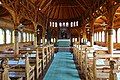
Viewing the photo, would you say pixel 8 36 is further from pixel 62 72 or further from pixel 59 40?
pixel 59 40

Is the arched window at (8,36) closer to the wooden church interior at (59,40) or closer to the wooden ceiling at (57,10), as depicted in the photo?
the wooden church interior at (59,40)

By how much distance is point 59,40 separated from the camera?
33969 millimetres

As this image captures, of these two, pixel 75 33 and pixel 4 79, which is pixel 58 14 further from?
pixel 4 79

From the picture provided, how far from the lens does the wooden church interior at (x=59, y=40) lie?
7345 millimetres

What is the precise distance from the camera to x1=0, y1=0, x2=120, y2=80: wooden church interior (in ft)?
24.1

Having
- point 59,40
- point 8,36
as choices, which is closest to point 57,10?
point 59,40

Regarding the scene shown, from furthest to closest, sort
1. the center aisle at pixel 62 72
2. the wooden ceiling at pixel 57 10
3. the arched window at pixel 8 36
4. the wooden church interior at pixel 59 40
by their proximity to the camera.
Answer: the arched window at pixel 8 36
the wooden ceiling at pixel 57 10
the center aisle at pixel 62 72
the wooden church interior at pixel 59 40

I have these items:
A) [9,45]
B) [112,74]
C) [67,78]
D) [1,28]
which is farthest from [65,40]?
[112,74]

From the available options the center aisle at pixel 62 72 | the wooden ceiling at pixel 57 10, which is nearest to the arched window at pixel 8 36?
the wooden ceiling at pixel 57 10

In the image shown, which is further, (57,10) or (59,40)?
(59,40)

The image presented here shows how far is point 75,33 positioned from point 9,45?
1659 centimetres

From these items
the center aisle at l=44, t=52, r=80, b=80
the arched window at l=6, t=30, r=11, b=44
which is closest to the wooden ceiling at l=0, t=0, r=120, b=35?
the arched window at l=6, t=30, r=11, b=44

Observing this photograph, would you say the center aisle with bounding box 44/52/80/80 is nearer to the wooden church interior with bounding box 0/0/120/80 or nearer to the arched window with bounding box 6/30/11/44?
the wooden church interior with bounding box 0/0/120/80

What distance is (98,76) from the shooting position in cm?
688
